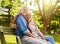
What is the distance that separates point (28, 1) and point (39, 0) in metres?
0.64

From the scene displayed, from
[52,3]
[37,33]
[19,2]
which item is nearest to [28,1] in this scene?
[19,2]

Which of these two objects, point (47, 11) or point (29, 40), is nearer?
point (29, 40)

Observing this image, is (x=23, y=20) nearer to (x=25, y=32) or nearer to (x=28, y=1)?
(x=25, y=32)

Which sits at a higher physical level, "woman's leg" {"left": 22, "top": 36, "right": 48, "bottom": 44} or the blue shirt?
the blue shirt

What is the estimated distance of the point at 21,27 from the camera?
4.71 meters

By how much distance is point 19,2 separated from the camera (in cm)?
875

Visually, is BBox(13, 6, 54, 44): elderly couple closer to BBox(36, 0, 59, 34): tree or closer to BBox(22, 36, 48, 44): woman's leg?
BBox(22, 36, 48, 44): woman's leg

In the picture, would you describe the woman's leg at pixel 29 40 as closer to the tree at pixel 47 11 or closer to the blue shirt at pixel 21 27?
the blue shirt at pixel 21 27

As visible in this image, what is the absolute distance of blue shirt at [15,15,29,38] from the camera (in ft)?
15.5

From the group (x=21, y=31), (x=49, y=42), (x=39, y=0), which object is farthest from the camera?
(x=39, y=0)

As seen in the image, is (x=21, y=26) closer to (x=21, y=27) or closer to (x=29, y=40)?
(x=21, y=27)

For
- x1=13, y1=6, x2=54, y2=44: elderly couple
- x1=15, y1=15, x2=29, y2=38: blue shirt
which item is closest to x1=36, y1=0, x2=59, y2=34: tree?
x1=13, y1=6, x2=54, y2=44: elderly couple

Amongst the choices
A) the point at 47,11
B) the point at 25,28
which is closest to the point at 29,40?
the point at 25,28

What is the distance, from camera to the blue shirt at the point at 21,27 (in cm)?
472
